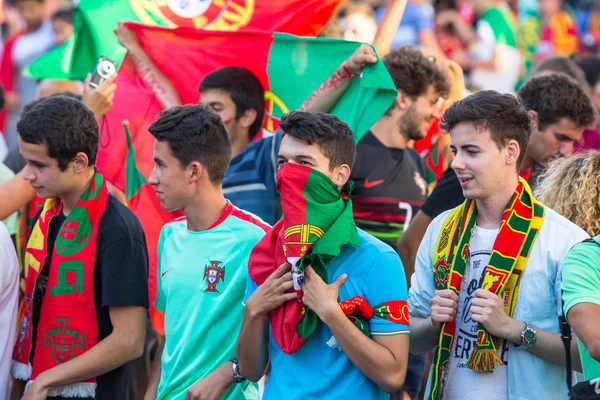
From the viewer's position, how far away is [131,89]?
614 centimetres

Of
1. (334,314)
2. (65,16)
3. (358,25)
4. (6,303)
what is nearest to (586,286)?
(334,314)

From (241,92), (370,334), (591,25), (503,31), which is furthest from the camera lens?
(591,25)

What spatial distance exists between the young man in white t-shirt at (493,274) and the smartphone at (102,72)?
245 centimetres

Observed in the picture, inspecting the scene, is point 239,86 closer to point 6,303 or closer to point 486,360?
point 6,303

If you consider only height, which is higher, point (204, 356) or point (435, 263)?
point (435, 263)

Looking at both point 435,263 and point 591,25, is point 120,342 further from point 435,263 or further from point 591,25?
point 591,25

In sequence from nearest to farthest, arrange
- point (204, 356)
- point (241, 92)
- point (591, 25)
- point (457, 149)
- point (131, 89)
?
point (457, 149) → point (204, 356) → point (241, 92) → point (131, 89) → point (591, 25)

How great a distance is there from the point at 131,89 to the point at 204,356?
2596 mm

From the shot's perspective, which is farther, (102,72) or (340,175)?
(102,72)

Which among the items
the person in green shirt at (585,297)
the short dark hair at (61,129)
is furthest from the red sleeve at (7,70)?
the person in green shirt at (585,297)

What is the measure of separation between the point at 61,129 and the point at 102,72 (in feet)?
4.20

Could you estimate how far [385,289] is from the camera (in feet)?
11.6

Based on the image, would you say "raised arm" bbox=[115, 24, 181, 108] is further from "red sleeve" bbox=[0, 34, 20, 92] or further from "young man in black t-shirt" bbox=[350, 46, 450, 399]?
"red sleeve" bbox=[0, 34, 20, 92]

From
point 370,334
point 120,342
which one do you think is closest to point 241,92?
point 120,342
